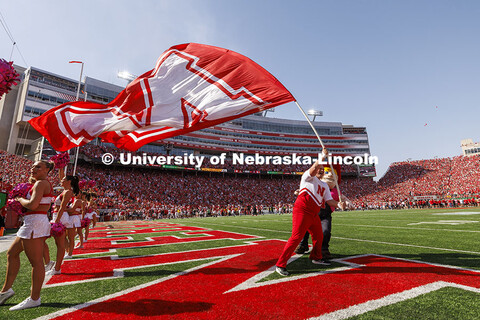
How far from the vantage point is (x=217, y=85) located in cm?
661

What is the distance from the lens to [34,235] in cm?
311

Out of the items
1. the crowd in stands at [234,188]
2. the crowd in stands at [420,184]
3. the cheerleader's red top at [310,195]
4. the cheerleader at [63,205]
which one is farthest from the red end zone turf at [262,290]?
the crowd in stands at [420,184]

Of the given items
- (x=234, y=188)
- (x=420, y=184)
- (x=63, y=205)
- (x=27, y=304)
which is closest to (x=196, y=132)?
(x=234, y=188)

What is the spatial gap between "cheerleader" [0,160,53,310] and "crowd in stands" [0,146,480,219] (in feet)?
89.1

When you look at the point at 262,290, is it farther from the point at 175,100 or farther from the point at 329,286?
the point at 175,100

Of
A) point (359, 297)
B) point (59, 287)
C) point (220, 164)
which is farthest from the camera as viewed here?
point (220, 164)

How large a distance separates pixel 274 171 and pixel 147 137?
165 ft

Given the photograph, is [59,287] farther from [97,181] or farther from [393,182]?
[393,182]

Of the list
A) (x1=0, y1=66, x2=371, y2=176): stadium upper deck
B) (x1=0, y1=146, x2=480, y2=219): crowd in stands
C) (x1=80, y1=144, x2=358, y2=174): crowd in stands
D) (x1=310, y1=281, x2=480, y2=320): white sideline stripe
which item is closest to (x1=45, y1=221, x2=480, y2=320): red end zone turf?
(x1=310, y1=281, x2=480, y2=320): white sideline stripe

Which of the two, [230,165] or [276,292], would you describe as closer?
[276,292]

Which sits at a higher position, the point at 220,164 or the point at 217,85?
the point at 220,164

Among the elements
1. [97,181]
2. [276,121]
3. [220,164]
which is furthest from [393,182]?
[97,181]

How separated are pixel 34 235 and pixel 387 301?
14.1ft

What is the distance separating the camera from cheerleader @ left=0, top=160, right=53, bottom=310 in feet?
9.87
